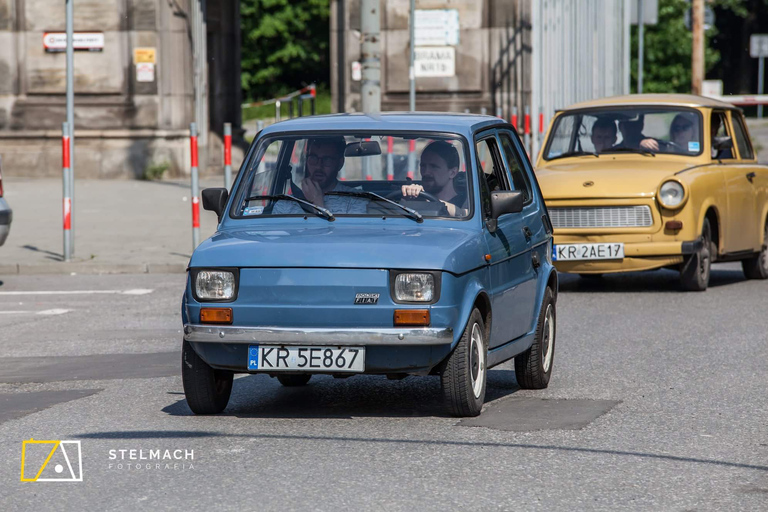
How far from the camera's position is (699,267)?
13289 mm

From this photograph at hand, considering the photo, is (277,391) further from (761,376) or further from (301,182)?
(761,376)

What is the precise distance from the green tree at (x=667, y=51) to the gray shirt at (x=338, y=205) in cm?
4816

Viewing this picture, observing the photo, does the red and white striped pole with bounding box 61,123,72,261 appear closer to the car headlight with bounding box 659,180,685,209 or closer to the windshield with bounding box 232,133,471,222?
the car headlight with bounding box 659,180,685,209

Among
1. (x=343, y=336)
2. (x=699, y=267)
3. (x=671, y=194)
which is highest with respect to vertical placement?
(x=671, y=194)

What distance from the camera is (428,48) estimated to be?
95.0 ft

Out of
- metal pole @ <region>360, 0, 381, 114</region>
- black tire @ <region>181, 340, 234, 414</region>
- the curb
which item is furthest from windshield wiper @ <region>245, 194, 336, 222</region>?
metal pole @ <region>360, 0, 381, 114</region>

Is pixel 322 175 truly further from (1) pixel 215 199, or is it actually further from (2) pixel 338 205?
(1) pixel 215 199

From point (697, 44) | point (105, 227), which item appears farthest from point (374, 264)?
point (697, 44)

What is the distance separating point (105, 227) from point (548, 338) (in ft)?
39.6

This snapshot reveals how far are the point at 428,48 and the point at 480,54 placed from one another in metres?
1.03

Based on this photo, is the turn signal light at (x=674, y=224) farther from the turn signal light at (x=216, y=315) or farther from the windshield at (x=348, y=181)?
the turn signal light at (x=216, y=315)

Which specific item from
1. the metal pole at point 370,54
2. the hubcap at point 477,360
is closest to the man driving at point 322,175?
the hubcap at point 477,360

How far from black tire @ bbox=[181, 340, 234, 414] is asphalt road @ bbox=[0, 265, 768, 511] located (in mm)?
83

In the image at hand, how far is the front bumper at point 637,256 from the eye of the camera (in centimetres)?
1305
